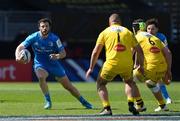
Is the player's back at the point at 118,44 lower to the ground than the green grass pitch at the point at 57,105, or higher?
higher

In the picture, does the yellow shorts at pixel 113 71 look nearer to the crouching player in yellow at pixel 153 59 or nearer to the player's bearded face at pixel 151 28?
the crouching player in yellow at pixel 153 59

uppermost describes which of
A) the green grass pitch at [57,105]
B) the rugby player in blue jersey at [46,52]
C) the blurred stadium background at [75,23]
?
the rugby player in blue jersey at [46,52]

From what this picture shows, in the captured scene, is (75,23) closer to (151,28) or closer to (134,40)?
(151,28)

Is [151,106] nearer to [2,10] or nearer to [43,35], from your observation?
[43,35]

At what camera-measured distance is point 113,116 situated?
46.4ft

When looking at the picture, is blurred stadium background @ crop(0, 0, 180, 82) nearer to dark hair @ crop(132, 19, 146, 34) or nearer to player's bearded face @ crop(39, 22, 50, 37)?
player's bearded face @ crop(39, 22, 50, 37)

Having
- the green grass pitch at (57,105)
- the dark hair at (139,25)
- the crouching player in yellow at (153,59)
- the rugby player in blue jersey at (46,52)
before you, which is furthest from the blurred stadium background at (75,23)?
the crouching player in yellow at (153,59)

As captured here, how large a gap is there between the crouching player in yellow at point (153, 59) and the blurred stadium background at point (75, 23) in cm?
1722

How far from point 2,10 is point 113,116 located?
26.0m

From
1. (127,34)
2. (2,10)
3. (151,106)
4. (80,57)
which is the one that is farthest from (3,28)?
(127,34)

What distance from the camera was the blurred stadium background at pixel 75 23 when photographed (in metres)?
33.2

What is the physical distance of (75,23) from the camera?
39750mm

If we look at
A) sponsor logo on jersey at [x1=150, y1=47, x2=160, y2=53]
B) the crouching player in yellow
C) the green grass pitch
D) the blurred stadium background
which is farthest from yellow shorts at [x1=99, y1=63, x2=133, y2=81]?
the blurred stadium background

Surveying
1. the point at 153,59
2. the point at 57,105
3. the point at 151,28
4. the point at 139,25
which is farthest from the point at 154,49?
the point at 57,105
